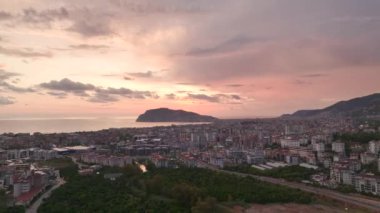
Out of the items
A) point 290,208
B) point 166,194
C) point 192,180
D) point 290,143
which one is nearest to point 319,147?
point 290,143

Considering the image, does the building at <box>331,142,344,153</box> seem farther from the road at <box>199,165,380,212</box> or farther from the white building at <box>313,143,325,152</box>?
the road at <box>199,165,380,212</box>

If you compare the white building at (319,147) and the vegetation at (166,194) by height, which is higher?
the white building at (319,147)

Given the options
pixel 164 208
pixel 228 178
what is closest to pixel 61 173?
pixel 228 178

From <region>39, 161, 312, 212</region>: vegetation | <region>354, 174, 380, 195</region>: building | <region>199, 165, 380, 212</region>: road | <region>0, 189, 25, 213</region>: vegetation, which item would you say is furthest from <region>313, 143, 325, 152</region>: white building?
<region>0, 189, 25, 213</region>: vegetation

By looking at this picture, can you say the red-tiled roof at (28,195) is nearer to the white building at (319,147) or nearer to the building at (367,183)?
the building at (367,183)

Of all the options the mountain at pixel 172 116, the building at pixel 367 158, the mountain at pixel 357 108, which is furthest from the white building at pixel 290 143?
the mountain at pixel 172 116

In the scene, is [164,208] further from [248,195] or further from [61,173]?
[61,173]

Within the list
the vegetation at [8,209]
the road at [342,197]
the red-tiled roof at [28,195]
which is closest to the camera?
the vegetation at [8,209]

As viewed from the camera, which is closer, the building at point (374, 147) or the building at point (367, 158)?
the building at point (367, 158)

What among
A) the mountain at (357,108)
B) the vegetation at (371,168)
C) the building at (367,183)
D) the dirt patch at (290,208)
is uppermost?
the mountain at (357,108)
